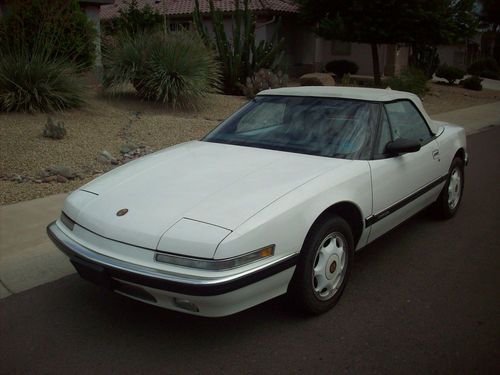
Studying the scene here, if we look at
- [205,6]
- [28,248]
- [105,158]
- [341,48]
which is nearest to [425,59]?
[341,48]

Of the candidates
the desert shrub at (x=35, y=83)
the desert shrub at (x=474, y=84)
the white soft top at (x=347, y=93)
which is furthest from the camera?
the desert shrub at (x=474, y=84)

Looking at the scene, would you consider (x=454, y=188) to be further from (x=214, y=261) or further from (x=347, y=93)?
(x=214, y=261)

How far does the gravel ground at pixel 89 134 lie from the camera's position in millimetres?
6535

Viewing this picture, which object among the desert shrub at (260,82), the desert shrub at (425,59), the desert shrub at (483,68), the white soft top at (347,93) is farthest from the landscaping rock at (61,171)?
the desert shrub at (483,68)

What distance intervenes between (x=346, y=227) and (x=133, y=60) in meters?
8.17

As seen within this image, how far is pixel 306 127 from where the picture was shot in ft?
13.7

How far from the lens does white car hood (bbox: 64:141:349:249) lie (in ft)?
9.81

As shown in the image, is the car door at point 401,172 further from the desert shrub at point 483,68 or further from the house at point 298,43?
the desert shrub at point 483,68

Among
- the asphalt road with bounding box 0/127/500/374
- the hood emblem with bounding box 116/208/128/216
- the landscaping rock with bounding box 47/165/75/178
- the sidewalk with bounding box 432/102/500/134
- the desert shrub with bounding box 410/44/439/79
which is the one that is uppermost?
the desert shrub with bounding box 410/44/439/79

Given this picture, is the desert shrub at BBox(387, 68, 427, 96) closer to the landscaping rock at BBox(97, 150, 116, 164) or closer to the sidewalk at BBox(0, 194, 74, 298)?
the landscaping rock at BBox(97, 150, 116, 164)

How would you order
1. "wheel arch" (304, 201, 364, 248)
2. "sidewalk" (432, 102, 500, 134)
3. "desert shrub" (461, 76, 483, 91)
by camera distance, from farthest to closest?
"desert shrub" (461, 76, 483, 91), "sidewalk" (432, 102, 500, 134), "wheel arch" (304, 201, 364, 248)

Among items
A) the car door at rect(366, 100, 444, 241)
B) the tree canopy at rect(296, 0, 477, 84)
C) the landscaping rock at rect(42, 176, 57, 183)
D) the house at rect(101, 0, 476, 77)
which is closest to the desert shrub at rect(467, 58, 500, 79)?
the house at rect(101, 0, 476, 77)

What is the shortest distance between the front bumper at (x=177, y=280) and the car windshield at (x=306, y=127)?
1.20 metres

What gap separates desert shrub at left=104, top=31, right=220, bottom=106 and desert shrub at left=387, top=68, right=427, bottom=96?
26.0 feet
